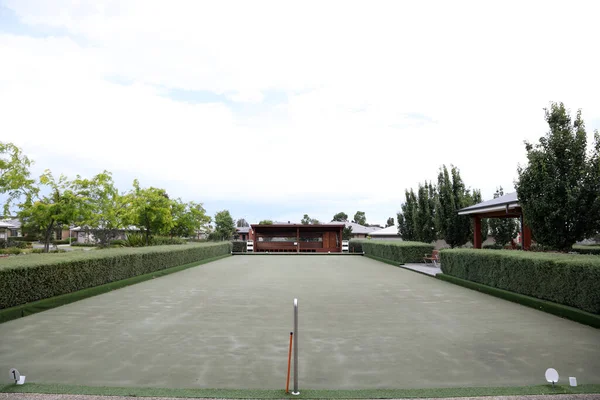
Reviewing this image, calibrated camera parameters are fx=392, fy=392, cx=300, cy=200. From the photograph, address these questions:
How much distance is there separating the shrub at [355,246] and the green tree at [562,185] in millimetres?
25000

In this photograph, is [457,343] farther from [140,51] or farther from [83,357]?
[140,51]

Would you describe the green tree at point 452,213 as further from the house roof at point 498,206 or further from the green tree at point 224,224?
the green tree at point 224,224

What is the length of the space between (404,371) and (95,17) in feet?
38.6

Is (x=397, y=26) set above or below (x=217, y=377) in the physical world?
above

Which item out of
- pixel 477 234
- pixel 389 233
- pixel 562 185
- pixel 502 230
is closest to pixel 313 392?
pixel 562 185

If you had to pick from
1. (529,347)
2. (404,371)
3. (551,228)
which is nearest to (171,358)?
(404,371)

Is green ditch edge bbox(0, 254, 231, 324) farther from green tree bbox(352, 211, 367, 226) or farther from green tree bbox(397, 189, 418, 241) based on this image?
green tree bbox(352, 211, 367, 226)

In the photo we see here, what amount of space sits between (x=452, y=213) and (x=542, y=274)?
692 inches

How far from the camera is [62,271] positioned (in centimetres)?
1036

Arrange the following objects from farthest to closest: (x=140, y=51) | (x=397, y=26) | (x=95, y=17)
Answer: (x=140, y=51) → (x=397, y=26) → (x=95, y=17)

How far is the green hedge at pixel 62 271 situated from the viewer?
8547 mm

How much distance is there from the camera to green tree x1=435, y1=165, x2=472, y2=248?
26.5 metres

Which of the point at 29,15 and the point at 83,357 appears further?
the point at 29,15

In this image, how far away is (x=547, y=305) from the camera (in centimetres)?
880
